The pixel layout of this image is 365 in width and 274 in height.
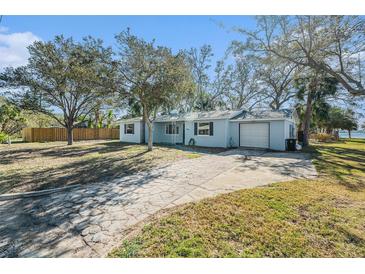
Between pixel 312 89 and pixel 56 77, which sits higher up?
pixel 56 77

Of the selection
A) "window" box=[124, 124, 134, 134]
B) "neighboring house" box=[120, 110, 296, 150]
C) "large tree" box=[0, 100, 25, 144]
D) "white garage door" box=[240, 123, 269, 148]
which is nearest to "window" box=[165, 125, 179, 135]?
"neighboring house" box=[120, 110, 296, 150]

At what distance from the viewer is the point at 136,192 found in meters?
5.08

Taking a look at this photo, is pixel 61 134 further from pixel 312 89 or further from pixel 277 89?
pixel 312 89

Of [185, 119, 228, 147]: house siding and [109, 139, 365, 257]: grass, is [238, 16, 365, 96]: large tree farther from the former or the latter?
[109, 139, 365, 257]: grass

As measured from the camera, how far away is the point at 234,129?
611 inches

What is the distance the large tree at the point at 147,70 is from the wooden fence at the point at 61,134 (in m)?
17.5

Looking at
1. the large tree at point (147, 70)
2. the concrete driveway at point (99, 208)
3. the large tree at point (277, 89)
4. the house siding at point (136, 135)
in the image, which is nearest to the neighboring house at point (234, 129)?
the house siding at point (136, 135)

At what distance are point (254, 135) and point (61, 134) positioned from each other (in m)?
23.4

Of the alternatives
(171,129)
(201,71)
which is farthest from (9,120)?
(201,71)

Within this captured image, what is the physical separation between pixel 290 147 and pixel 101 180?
41.4ft

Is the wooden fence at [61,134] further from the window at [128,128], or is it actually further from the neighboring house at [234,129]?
the neighboring house at [234,129]

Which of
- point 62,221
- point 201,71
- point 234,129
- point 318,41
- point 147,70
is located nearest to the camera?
point 62,221

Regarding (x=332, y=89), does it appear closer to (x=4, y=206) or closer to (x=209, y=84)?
(x=209, y=84)

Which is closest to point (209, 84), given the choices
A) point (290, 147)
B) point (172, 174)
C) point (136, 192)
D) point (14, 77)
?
point (290, 147)
